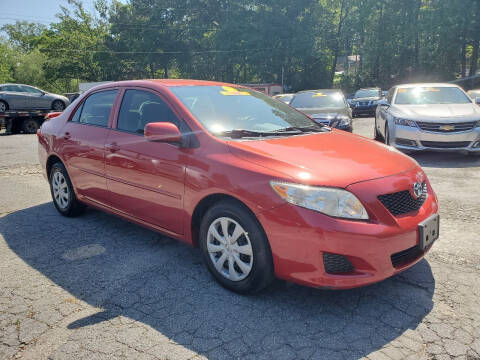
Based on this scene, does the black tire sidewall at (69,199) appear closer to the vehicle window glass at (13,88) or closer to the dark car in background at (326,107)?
the dark car in background at (326,107)

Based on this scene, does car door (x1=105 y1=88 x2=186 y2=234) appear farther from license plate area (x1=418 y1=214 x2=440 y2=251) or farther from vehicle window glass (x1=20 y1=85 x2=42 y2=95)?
vehicle window glass (x1=20 y1=85 x2=42 y2=95)

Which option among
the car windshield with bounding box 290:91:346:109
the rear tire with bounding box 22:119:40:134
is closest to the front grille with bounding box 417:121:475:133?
the car windshield with bounding box 290:91:346:109

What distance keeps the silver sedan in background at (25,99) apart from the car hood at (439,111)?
1659cm

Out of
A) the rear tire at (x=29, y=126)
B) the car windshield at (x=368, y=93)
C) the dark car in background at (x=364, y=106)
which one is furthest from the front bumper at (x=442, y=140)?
the rear tire at (x=29, y=126)

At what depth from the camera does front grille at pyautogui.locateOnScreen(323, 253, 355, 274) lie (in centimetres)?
260

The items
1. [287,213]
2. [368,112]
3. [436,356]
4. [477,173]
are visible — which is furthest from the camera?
[368,112]

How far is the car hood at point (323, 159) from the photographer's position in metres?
2.74

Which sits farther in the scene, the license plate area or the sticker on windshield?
the sticker on windshield

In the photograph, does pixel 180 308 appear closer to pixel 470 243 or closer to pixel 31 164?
pixel 470 243

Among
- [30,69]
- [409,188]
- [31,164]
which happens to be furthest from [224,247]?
[30,69]

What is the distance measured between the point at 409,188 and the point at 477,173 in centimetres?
474

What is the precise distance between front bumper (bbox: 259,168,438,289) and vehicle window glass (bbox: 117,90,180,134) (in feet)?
4.58

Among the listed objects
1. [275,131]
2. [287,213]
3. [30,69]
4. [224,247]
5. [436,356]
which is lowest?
[436,356]

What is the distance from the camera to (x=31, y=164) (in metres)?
9.32
